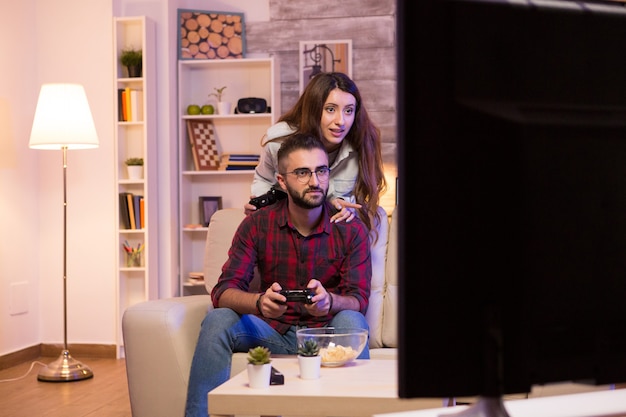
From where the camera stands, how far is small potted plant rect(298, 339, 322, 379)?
2.00 meters

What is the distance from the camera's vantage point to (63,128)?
183 inches

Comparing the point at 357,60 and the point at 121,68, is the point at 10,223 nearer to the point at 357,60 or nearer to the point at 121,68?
the point at 121,68

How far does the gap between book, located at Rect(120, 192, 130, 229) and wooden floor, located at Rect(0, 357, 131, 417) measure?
35.9 inches

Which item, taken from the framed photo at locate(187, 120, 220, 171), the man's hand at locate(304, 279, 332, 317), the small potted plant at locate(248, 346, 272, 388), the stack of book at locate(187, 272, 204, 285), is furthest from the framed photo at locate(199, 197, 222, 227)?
the small potted plant at locate(248, 346, 272, 388)

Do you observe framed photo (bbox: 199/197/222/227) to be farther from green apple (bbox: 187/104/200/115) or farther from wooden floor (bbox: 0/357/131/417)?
wooden floor (bbox: 0/357/131/417)

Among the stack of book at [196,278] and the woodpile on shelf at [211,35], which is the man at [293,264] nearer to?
the stack of book at [196,278]

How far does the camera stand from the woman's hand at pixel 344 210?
2871mm

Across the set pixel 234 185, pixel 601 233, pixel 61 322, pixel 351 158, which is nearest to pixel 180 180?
pixel 234 185

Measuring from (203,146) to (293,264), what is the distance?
3.04m

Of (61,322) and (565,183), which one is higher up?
(565,183)

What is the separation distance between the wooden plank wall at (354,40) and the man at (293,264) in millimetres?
2763

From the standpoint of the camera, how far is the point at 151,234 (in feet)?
17.6

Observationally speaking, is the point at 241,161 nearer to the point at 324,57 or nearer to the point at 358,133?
the point at 324,57

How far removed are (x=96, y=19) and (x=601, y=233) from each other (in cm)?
507
